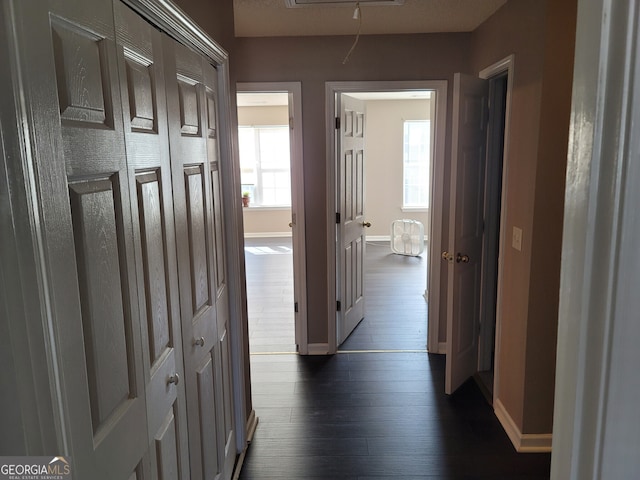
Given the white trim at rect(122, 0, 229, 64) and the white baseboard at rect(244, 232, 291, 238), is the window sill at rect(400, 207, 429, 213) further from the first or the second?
the white trim at rect(122, 0, 229, 64)

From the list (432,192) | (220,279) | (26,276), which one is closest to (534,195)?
(432,192)

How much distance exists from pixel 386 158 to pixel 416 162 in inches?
21.3

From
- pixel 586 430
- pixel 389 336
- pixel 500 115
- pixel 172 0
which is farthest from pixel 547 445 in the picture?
pixel 172 0

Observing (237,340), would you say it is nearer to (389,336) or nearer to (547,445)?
(547,445)

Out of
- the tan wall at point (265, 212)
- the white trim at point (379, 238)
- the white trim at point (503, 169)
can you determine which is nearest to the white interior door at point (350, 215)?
the white trim at point (503, 169)

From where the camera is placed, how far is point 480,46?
10.3 ft

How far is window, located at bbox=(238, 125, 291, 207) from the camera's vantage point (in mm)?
8820

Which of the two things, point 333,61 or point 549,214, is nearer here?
point 549,214

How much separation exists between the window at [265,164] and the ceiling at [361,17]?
556cm

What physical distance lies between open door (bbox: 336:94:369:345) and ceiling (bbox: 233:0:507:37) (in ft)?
1.87

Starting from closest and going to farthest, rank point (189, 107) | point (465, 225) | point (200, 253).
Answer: point (189, 107) < point (200, 253) < point (465, 225)

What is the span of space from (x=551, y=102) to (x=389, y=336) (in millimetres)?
2433

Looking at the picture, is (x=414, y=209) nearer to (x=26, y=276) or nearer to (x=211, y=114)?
(x=211, y=114)

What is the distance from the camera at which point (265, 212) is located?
29.6 feet
